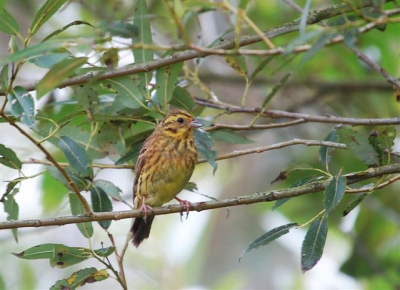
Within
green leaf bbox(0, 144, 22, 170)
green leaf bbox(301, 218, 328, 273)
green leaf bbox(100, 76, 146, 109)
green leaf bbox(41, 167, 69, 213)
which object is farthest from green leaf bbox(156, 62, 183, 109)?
green leaf bbox(41, 167, 69, 213)

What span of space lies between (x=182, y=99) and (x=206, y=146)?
1.42 feet

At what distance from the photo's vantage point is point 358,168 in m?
5.81

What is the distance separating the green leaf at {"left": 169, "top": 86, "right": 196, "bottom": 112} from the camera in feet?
14.2

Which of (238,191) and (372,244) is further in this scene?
(238,191)

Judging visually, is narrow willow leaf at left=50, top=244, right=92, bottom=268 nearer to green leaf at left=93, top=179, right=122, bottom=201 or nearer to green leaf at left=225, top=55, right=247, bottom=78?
green leaf at left=93, top=179, right=122, bottom=201

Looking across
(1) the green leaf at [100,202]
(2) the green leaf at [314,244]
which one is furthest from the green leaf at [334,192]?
(1) the green leaf at [100,202]

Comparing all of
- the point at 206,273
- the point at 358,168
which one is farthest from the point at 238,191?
the point at 358,168

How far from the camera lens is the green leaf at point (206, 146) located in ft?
13.2

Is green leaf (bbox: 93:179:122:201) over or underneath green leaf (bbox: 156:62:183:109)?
underneath

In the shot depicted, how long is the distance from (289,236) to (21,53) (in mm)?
5355

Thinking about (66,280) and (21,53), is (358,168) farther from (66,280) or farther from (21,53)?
(21,53)

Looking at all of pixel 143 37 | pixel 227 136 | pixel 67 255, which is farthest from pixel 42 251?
pixel 227 136

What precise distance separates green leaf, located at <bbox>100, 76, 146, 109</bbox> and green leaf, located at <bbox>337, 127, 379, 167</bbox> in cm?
106

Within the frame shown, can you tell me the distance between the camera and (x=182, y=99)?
4383 mm
